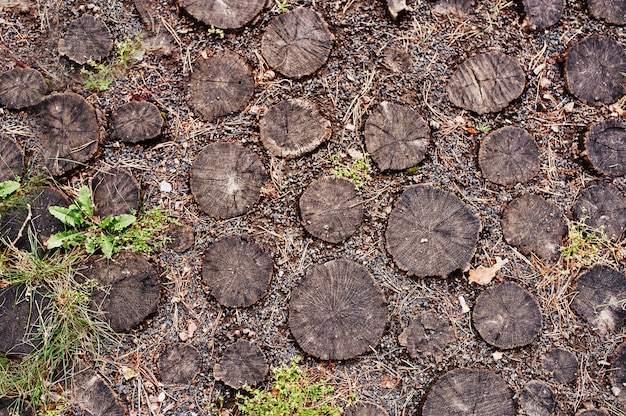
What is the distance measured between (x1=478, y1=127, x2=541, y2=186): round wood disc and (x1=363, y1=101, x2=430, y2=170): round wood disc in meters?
0.37

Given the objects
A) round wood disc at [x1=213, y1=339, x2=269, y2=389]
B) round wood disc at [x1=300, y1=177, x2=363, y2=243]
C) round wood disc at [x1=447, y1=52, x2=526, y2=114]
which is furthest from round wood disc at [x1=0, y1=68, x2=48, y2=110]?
round wood disc at [x1=447, y1=52, x2=526, y2=114]

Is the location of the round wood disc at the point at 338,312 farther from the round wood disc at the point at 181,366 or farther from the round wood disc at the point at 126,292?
the round wood disc at the point at 126,292

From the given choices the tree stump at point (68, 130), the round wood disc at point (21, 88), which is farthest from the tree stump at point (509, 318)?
the round wood disc at point (21, 88)

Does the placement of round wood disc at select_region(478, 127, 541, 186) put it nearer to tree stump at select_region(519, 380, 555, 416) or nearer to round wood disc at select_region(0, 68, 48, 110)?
tree stump at select_region(519, 380, 555, 416)

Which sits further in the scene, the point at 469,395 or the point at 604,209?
the point at 604,209

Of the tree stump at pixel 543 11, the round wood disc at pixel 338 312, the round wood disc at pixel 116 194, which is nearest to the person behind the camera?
the round wood disc at pixel 338 312

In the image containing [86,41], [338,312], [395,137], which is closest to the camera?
[338,312]

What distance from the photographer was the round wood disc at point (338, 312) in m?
2.38

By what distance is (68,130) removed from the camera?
2.48 metres

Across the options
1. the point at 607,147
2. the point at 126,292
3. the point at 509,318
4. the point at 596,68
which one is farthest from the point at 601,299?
the point at 126,292

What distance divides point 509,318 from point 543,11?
1.79 meters

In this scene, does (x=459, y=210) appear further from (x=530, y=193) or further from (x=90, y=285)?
(x=90, y=285)

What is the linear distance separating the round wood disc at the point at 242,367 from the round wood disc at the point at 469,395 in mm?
921

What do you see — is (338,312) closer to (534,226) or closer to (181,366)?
(181,366)
